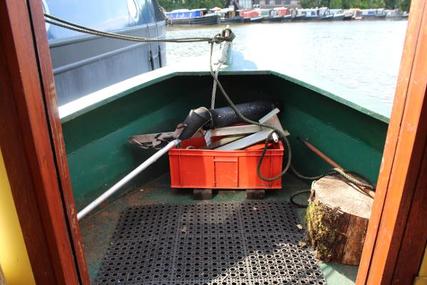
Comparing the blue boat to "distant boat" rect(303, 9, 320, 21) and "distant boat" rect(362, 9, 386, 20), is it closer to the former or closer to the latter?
"distant boat" rect(303, 9, 320, 21)

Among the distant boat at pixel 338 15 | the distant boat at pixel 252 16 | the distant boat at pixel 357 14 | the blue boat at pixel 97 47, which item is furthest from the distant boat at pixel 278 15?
the blue boat at pixel 97 47

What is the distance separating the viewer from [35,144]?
2.94 feet

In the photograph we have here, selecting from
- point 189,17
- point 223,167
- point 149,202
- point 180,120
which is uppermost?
point 189,17

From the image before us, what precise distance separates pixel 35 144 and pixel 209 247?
4.91 ft

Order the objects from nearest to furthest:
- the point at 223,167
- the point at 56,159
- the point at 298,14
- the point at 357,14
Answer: the point at 56,159, the point at 223,167, the point at 357,14, the point at 298,14

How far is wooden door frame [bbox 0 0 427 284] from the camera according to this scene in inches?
33.0

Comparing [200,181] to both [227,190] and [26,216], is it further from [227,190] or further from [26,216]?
[26,216]

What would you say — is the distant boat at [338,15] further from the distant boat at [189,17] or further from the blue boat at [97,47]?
the blue boat at [97,47]

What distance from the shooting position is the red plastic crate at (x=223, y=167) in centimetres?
258

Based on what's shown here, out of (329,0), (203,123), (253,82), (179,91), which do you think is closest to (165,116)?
(179,91)

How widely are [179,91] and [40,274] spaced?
2421 millimetres

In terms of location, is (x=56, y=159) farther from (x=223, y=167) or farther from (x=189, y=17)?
(x=189, y=17)

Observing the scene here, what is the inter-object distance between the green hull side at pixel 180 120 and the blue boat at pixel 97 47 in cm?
122

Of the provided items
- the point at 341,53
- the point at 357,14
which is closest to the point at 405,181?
the point at 341,53
